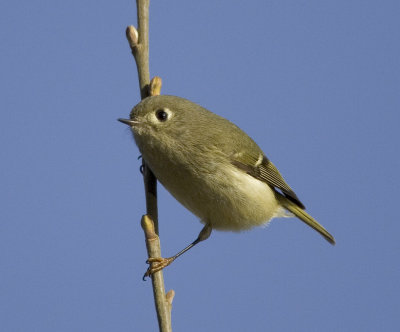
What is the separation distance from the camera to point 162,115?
216cm

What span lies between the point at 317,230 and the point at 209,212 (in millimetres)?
738

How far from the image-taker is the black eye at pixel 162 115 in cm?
213

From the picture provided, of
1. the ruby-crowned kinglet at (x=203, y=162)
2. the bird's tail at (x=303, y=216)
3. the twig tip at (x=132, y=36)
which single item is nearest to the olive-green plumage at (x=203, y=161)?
the ruby-crowned kinglet at (x=203, y=162)

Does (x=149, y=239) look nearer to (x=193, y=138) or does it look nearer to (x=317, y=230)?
(x=193, y=138)

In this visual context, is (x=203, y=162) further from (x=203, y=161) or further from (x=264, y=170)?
(x=264, y=170)

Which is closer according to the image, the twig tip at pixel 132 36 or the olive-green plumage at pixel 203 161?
the twig tip at pixel 132 36

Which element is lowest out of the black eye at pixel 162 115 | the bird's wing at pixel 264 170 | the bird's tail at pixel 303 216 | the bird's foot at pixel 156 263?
the bird's foot at pixel 156 263

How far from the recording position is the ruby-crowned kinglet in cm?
213

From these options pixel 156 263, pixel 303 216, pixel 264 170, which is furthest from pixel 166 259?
pixel 303 216

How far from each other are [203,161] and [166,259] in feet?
1.41

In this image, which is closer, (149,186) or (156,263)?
(156,263)

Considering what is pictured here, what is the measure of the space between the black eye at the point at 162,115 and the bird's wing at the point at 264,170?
14.9 inches

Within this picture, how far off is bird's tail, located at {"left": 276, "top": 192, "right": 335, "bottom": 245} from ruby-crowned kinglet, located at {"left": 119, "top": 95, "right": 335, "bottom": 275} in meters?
0.13

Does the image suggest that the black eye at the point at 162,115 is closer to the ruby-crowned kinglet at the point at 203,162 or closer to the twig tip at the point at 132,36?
the ruby-crowned kinglet at the point at 203,162
